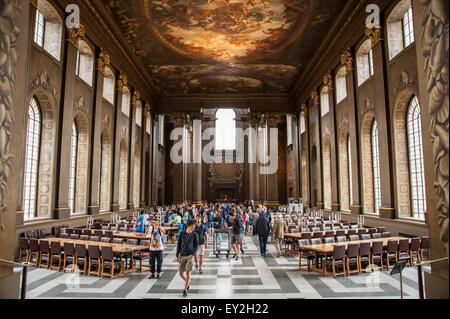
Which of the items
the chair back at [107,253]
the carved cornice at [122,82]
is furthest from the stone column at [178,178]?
the chair back at [107,253]

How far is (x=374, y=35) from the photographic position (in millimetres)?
13328

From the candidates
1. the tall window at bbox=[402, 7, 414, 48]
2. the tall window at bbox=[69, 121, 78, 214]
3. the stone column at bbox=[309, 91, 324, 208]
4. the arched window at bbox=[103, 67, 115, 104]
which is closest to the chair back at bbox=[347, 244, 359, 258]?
the tall window at bbox=[402, 7, 414, 48]

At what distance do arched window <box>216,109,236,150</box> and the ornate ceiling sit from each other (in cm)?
1088

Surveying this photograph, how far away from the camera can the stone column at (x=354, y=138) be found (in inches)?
602

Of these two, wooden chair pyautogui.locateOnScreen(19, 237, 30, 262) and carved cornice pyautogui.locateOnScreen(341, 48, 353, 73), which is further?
carved cornice pyautogui.locateOnScreen(341, 48, 353, 73)

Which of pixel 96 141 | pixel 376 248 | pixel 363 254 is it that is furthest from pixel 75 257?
pixel 96 141

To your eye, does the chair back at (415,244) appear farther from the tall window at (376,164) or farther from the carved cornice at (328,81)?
the carved cornice at (328,81)

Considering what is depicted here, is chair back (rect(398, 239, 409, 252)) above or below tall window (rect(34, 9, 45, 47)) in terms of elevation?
below

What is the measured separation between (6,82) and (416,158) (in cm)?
1299

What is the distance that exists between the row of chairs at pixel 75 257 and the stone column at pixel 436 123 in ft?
21.8

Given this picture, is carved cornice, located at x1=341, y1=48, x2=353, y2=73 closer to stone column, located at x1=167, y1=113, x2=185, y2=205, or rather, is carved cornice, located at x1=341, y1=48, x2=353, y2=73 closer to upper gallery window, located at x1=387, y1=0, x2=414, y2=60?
upper gallery window, located at x1=387, y1=0, x2=414, y2=60

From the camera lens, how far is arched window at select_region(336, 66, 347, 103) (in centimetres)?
1842

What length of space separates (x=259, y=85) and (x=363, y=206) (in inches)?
634

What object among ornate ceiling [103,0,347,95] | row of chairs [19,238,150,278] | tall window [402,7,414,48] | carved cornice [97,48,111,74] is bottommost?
row of chairs [19,238,150,278]
